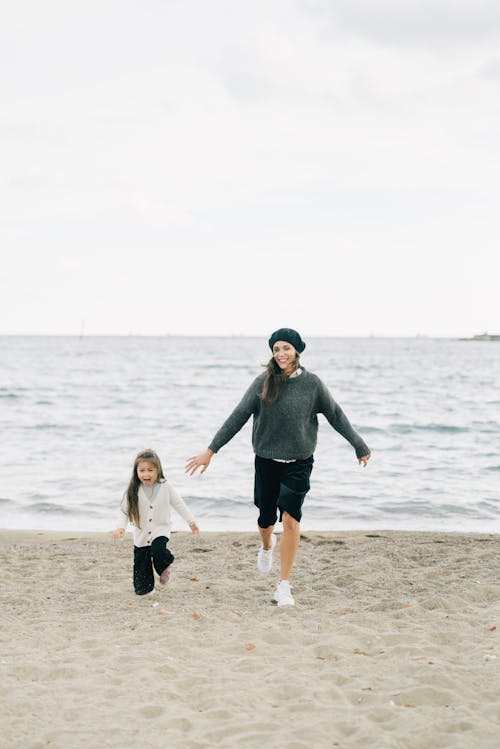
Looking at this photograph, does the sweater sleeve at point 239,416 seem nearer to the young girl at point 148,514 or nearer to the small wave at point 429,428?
the young girl at point 148,514

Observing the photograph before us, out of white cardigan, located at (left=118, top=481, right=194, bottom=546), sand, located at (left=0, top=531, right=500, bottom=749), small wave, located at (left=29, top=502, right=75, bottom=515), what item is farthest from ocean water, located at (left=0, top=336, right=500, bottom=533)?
white cardigan, located at (left=118, top=481, right=194, bottom=546)

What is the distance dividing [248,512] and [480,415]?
16.9m

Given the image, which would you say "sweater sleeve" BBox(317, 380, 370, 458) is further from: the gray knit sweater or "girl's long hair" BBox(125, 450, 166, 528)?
"girl's long hair" BBox(125, 450, 166, 528)

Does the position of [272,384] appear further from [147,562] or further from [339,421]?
[147,562]

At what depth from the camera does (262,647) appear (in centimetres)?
455

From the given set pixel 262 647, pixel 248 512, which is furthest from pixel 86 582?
pixel 248 512

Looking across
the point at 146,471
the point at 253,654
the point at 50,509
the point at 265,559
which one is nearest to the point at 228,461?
the point at 50,509

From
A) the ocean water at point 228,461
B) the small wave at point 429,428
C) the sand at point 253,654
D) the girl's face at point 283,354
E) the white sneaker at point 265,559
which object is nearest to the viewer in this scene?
the sand at point 253,654

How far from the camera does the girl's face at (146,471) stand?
5699 millimetres

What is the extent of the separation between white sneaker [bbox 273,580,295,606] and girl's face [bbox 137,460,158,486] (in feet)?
4.07

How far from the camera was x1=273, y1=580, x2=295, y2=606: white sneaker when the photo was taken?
215 inches

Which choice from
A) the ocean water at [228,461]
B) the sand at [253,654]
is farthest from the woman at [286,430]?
the ocean water at [228,461]

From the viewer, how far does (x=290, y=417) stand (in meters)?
5.46

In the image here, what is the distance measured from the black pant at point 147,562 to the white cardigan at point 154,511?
46 mm
